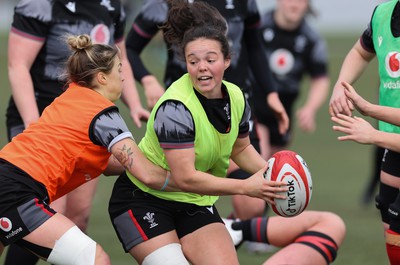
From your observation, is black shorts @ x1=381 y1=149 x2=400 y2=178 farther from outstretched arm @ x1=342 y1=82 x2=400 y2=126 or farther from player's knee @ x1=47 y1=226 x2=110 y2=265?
player's knee @ x1=47 y1=226 x2=110 y2=265

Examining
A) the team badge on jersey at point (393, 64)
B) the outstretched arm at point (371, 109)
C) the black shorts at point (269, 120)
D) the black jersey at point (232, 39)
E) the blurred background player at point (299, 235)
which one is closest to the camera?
the outstretched arm at point (371, 109)

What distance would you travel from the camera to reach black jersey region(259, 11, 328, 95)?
912cm

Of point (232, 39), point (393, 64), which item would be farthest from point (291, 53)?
point (393, 64)

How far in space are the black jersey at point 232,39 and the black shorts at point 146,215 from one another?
143cm

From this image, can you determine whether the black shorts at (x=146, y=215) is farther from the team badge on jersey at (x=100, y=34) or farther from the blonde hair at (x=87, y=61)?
the team badge on jersey at (x=100, y=34)

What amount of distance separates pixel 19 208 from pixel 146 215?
0.68m

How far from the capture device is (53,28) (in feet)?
19.0

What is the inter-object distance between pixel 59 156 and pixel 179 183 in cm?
62

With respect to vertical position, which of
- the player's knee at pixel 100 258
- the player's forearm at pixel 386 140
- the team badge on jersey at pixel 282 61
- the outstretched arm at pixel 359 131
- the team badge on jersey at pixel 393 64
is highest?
the team badge on jersey at pixel 393 64

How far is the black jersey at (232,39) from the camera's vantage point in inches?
250

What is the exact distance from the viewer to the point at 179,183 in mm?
4715

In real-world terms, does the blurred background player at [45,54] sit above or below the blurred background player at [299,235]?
above

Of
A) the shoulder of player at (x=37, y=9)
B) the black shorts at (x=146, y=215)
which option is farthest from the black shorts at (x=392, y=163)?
the shoulder of player at (x=37, y=9)

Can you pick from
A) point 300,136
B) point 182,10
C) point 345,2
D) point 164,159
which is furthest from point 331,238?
point 345,2
